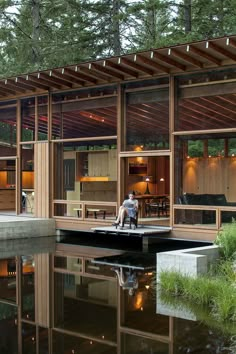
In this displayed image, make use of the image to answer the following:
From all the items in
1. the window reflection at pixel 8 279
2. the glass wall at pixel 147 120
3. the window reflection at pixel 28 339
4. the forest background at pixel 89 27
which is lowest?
the window reflection at pixel 28 339

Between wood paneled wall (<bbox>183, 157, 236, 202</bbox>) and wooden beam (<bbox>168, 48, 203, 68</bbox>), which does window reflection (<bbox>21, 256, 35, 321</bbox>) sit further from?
wood paneled wall (<bbox>183, 157, 236, 202</bbox>)

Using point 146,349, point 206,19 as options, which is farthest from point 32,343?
point 206,19

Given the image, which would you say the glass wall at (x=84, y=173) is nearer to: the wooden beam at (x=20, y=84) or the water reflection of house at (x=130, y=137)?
the water reflection of house at (x=130, y=137)

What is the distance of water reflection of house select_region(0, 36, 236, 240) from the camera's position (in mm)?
12320

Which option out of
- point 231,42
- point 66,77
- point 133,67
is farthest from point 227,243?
point 66,77

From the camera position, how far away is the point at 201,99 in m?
12.6

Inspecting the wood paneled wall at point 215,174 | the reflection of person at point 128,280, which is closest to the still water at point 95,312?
the reflection of person at point 128,280

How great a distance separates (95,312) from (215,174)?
427 inches

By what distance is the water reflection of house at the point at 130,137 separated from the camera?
12320 mm

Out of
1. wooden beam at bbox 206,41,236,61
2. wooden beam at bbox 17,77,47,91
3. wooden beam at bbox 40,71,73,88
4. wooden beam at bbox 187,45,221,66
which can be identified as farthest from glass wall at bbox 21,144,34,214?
wooden beam at bbox 206,41,236,61

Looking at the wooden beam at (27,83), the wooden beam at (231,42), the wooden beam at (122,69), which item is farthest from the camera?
the wooden beam at (27,83)

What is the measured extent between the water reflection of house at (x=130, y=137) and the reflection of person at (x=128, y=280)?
317 cm

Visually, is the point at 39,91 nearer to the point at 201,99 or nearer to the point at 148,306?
the point at 201,99

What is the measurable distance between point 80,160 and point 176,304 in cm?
1066
